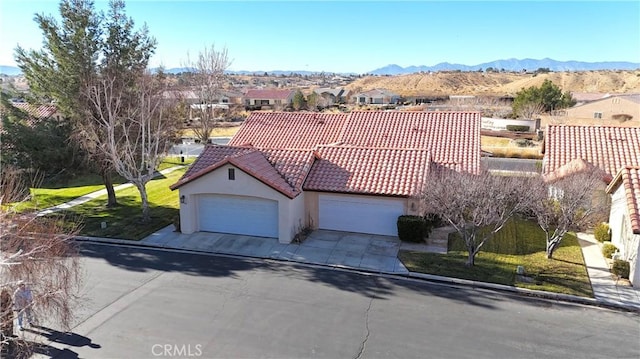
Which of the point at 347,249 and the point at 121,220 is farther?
the point at 121,220

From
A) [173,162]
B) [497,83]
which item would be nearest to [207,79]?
[173,162]

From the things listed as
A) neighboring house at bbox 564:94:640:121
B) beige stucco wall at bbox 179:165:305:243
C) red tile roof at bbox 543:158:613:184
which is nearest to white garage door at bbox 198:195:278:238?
beige stucco wall at bbox 179:165:305:243

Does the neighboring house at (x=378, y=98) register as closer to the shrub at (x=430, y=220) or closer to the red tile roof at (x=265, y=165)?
the red tile roof at (x=265, y=165)

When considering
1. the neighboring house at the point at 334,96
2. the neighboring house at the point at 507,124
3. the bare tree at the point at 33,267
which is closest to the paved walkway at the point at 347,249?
the bare tree at the point at 33,267

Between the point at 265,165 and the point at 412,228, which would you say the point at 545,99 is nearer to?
the point at 412,228

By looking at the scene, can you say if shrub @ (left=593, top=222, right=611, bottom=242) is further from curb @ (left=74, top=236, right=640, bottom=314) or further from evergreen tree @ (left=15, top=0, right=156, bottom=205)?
evergreen tree @ (left=15, top=0, right=156, bottom=205)

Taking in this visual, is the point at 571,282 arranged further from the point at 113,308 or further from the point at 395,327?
the point at 113,308
